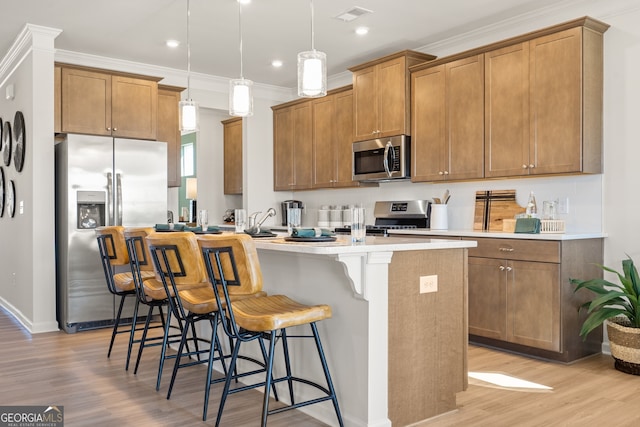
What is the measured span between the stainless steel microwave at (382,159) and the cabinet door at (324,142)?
1.90 ft

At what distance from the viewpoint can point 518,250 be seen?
391 cm

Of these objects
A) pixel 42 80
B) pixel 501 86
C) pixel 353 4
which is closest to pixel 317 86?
pixel 353 4

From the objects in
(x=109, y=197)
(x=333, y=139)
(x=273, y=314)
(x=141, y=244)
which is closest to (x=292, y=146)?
(x=333, y=139)

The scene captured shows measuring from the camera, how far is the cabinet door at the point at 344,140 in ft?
19.4

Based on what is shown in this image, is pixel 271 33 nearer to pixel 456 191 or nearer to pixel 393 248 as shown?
pixel 456 191

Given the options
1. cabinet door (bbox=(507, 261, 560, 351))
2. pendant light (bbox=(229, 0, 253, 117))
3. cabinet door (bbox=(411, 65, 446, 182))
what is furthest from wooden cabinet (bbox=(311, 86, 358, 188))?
pendant light (bbox=(229, 0, 253, 117))

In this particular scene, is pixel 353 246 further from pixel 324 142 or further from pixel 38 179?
pixel 324 142

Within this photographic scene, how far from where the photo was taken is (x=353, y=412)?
2523 millimetres

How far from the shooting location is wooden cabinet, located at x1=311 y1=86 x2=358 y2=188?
5.96 meters

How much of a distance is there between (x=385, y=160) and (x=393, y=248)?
2.82 m

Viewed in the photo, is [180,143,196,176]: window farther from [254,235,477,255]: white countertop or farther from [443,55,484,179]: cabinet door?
[254,235,477,255]: white countertop

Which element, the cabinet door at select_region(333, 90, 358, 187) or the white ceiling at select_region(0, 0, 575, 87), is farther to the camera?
the cabinet door at select_region(333, 90, 358, 187)

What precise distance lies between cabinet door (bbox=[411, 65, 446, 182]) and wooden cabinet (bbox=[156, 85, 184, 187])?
8.64 ft

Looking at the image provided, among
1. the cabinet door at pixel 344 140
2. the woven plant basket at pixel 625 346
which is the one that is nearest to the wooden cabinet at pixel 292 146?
the cabinet door at pixel 344 140
